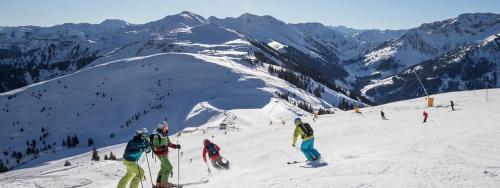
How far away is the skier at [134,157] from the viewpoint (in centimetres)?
1505

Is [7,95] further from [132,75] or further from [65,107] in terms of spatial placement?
[132,75]

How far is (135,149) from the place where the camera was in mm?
15109

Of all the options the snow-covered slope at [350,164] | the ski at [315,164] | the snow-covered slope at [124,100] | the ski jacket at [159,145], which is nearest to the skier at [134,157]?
the ski jacket at [159,145]

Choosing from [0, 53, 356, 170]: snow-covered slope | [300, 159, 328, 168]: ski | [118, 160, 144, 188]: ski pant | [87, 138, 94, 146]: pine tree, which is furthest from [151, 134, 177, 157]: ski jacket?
[87, 138, 94, 146]: pine tree

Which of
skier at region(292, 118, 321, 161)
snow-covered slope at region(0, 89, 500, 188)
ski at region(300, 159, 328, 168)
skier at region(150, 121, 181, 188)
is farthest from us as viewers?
skier at region(292, 118, 321, 161)

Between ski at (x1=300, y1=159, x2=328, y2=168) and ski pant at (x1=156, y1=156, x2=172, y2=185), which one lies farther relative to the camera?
ski at (x1=300, y1=159, x2=328, y2=168)

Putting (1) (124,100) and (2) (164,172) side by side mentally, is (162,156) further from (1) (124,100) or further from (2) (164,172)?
(1) (124,100)

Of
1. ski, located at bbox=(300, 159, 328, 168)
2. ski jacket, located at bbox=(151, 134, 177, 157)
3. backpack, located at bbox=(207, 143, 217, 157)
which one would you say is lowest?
backpack, located at bbox=(207, 143, 217, 157)

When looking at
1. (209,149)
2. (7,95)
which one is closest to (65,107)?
(7,95)

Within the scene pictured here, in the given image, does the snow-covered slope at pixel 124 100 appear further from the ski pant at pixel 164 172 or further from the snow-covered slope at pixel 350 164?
the ski pant at pixel 164 172

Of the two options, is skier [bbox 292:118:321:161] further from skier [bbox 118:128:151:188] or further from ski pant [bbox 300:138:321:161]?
skier [bbox 118:128:151:188]

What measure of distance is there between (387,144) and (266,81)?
8964cm

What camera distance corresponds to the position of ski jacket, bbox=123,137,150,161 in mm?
15047

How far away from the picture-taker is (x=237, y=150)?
28625 millimetres
